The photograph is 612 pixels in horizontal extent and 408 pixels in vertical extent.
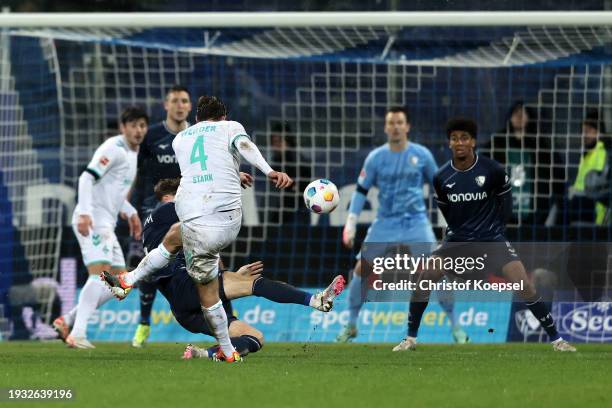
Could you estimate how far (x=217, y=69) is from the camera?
645 inches

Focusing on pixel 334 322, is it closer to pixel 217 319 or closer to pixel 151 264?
pixel 151 264

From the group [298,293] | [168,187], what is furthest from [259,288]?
[168,187]

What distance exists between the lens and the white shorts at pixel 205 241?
1011cm

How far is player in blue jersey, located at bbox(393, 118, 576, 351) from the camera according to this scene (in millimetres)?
12703

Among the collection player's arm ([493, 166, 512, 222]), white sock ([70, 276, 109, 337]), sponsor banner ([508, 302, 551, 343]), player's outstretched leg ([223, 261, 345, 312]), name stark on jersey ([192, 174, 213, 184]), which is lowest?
sponsor banner ([508, 302, 551, 343])

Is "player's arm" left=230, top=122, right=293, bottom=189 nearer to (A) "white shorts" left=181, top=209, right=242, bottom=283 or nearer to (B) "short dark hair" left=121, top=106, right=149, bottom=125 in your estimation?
(A) "white shorts" left=181, top=209, right=242, bottom=283

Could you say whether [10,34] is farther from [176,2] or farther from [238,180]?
[238,180]

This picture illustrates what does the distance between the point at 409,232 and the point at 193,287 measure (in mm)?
3814

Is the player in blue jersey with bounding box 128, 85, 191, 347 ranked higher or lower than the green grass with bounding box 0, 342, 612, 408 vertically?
higher

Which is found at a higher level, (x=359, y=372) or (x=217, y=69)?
(x=217, y=69)

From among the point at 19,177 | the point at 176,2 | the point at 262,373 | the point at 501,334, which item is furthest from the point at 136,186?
the point at 262,373

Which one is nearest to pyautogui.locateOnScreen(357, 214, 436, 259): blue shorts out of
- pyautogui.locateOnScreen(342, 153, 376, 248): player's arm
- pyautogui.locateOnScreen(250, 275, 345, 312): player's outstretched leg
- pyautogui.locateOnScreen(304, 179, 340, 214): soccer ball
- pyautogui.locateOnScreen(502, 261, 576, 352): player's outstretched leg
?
pyautogui.locateOnScreen(342, 153, 376, 248): player's arm

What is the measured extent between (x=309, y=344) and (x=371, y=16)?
11.6 ft

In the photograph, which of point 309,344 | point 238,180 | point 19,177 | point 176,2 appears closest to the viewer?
point 238,180
